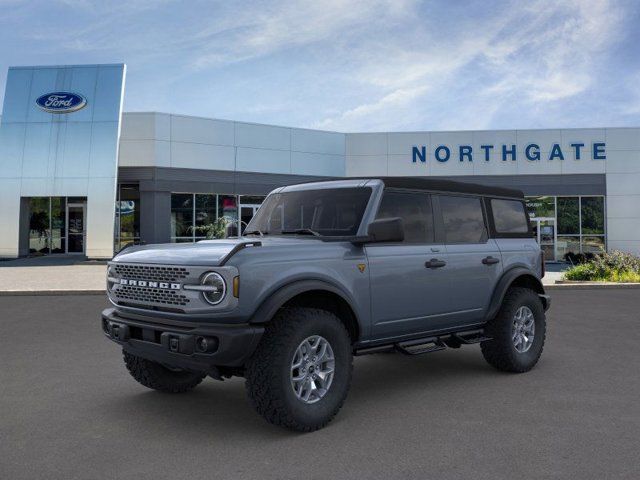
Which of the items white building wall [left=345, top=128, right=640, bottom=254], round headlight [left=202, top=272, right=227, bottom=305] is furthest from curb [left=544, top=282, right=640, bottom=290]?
white building wall [left=345, top=128, right=640, bottom=254]

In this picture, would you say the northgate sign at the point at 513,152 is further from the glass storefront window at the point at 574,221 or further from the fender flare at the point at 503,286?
the fender flare at the point at 503,286

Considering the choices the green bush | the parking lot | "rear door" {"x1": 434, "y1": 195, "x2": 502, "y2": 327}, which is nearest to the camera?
the parking lot

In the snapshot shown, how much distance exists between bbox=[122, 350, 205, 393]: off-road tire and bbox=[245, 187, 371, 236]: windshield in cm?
155

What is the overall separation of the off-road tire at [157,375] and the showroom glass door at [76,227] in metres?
26.6

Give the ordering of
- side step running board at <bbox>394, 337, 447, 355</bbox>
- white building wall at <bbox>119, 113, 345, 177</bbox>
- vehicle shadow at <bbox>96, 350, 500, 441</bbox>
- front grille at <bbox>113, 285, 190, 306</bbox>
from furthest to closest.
Answer: white building wall at <bbox>119, 113, 345, 177</bbox> → side step running board at <bbox>394, 337, 447, 355</bbox> → vehicle shadow at <bbox>96, 350, 500, 441</bbox> → front grille at <bbox>113, 285, 190, 306</bbox>

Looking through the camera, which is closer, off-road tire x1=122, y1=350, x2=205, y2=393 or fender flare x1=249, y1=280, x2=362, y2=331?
fender flare x1=249, y1=280, x2=362, y2=331

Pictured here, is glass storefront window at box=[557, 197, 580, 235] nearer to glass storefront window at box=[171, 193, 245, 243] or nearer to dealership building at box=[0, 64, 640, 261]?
dealership building at box=[0, 64, 640, 261]

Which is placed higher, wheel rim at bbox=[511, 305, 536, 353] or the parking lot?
wheel rim at bbox=[511, 305, 536, 353]

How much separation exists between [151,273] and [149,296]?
0.18 metres

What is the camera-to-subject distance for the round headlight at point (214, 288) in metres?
4.25

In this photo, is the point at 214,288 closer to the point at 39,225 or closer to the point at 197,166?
the point at 197,166

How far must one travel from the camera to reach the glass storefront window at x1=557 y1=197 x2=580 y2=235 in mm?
29922

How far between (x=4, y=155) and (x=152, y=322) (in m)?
26.2

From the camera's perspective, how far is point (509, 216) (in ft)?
22.8
